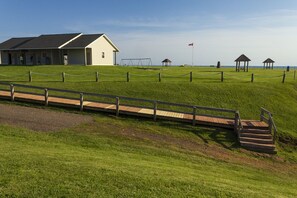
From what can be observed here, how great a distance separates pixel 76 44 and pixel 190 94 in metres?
Answer: 28.2

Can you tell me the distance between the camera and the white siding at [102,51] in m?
44.8

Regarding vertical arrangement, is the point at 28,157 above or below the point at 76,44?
below

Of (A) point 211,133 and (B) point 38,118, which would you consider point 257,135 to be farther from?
(B) point 38,118

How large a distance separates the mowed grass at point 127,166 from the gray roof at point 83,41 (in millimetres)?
30600

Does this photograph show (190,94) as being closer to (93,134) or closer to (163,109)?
(163,109)

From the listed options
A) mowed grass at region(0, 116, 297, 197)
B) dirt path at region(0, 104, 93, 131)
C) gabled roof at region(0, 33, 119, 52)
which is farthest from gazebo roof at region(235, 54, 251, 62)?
dirt path at region(0, 104, 93, 131)

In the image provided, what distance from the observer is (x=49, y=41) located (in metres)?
45.4

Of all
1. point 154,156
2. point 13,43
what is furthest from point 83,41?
point 154,156

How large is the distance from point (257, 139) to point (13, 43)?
Answer: 48057 mm

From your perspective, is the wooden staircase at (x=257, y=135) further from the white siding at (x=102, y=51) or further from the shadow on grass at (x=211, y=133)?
the white siding at (x=102, y=51)

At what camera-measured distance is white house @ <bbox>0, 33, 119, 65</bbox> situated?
43375 millimetres

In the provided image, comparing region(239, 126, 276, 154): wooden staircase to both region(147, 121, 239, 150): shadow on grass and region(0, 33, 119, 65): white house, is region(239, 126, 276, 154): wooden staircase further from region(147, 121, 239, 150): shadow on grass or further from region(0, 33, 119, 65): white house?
region(0, 33, 119, 65): white house

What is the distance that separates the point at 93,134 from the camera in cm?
1229

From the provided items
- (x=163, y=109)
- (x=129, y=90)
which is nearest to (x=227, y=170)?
(x=163, y=109)
